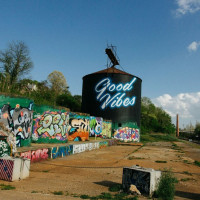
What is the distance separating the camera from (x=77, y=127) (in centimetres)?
2414

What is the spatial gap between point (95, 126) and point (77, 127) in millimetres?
6541

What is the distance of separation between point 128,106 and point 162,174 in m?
31.8

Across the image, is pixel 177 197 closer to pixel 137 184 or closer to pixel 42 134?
pixel 137 184

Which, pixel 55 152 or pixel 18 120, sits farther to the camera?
pixel 55 152

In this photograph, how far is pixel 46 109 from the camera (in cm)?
1697

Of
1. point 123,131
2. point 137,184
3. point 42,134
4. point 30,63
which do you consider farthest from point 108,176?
point 30,63

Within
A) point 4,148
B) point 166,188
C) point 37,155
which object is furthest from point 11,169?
point 166,188

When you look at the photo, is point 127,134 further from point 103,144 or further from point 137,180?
point 137,180

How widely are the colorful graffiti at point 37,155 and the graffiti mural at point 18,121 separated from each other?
146 cm

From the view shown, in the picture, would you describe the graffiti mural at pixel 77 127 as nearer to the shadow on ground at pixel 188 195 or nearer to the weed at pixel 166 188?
the shadow on ground at pixel 188 195

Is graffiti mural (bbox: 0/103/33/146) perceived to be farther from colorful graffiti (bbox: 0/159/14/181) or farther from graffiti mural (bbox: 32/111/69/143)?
colorful graffiti (bbox: 0/159/14/181)

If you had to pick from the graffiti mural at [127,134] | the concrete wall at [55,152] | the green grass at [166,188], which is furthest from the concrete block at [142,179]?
the graffiti mural at [127,134]

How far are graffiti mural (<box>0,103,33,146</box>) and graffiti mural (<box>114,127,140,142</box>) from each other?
25.7m

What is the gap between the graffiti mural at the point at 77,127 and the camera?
23344 mm
